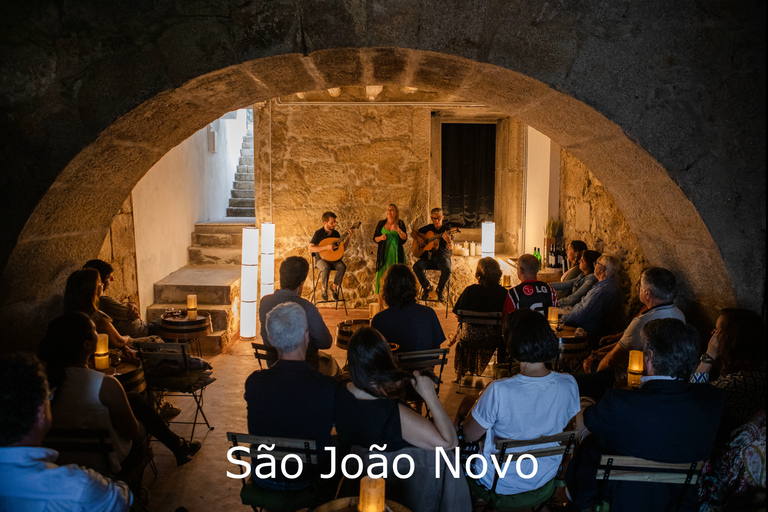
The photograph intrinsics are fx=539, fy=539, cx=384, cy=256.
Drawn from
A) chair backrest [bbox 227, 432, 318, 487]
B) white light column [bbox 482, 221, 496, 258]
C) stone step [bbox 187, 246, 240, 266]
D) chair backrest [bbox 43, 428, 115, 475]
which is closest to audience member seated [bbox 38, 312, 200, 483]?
chair backrest [bbox 43, 428, 115, 475]

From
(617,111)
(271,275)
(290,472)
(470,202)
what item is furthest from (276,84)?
(470,202)

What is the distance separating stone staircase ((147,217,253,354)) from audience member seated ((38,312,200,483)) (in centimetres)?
290

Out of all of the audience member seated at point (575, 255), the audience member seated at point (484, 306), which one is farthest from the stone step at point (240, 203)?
the audience member seated at point (484, 306)

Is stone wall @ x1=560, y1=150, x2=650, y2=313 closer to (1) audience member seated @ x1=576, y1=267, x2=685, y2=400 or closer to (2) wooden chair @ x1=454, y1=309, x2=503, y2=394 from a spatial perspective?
(1) audience member seated @ x1=576, y1=267, x2=685, y2=400

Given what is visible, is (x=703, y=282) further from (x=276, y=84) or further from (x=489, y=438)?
(x=276, y=84)

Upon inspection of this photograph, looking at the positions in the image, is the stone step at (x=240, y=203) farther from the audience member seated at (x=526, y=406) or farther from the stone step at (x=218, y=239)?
the audience member seated at (x=526, y=406)

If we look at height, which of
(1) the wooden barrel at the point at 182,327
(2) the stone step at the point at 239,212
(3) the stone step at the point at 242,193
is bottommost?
(1) the wooden barrel at the point at 182,327

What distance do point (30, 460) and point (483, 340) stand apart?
322 cm

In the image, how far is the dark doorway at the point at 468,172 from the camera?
849 cm

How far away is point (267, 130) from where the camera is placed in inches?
288

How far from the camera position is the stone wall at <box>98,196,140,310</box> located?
479cm

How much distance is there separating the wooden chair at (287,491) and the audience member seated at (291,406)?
0.03m

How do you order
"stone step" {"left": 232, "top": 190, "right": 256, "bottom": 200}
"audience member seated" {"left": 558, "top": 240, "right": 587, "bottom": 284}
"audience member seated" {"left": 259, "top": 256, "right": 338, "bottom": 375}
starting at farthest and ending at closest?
"stone step" {"left": 232, "top": 190, "right": 256, "bottom": 200}, "audience member seated" {"left": 558, "top": 240, "right": 587, "bottom": 284}, "audience member seated" {"left": 259, "top": 256, "right": 338, "bottom": 375}

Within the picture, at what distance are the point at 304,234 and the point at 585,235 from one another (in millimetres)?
3740
